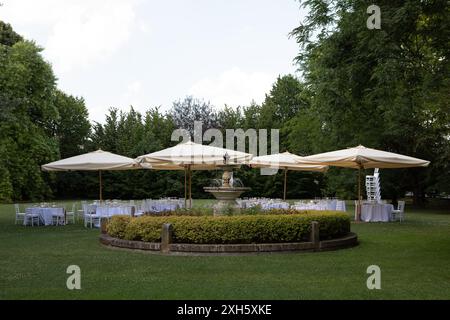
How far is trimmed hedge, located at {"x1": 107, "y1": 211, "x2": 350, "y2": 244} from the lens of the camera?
11773 mm

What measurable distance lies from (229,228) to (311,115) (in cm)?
2268

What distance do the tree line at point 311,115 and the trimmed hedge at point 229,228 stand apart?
149 inches

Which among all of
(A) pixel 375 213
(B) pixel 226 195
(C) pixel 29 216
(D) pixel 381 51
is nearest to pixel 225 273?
(B) pixel 226 195

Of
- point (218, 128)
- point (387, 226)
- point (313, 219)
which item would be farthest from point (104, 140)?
point (313, 219)

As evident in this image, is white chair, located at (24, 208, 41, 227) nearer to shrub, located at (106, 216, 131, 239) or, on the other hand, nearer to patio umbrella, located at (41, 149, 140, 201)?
patio umbrella, located at (41, 149, 140, 201)

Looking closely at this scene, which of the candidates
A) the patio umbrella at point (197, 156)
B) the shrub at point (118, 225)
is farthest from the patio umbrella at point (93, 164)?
the shrub at point (118, 225)

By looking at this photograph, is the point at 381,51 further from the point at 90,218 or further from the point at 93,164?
the point at 90,218

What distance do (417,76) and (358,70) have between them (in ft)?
4.70

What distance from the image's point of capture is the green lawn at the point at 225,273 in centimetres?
778

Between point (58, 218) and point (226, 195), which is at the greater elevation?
point (226, 195)

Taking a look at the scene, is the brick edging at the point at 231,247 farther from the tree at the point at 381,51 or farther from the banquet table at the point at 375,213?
the banquet table at the point at 375,213

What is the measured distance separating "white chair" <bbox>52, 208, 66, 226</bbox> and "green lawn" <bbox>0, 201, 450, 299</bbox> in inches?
201

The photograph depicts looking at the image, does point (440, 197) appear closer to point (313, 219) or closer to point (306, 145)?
point (306, 145)

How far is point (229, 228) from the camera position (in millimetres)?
11766
